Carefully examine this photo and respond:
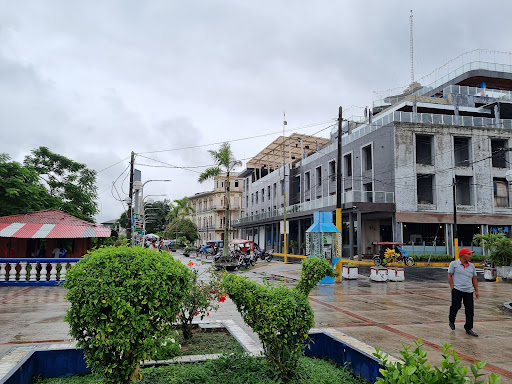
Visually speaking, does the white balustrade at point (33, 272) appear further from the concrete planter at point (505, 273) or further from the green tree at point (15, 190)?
the concrete planter at point (505, 273)

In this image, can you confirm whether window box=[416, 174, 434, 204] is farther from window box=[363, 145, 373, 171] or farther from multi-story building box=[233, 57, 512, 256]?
window box=[363, 145, 373, 171]

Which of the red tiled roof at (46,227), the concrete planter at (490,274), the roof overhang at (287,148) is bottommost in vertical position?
the concrete planter at (490,274)

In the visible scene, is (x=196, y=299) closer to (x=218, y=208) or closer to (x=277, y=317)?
(x=277, y=317)

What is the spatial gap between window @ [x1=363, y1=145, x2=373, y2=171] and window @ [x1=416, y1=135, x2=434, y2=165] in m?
4.00

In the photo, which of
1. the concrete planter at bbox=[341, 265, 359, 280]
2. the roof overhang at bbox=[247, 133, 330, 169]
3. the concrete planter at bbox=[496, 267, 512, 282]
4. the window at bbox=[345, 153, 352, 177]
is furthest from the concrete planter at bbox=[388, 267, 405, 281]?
the roof overhang at bbox=[247, 133, 330, 169]

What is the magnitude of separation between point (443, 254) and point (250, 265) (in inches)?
614

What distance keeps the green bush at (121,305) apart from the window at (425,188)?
31.8 m

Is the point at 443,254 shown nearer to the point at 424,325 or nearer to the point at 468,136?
the point at 468,136

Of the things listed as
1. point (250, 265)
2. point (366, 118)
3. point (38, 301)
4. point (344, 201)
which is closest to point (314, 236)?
point (250, 265)

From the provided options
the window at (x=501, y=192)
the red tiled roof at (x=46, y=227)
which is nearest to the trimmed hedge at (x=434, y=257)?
the window at (x=501, y=192)

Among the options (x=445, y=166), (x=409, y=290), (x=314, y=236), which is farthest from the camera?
(x=445, y=166)

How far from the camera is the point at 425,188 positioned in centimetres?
3212

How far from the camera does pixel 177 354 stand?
521 centimetres

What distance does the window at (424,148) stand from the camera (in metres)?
32.6
